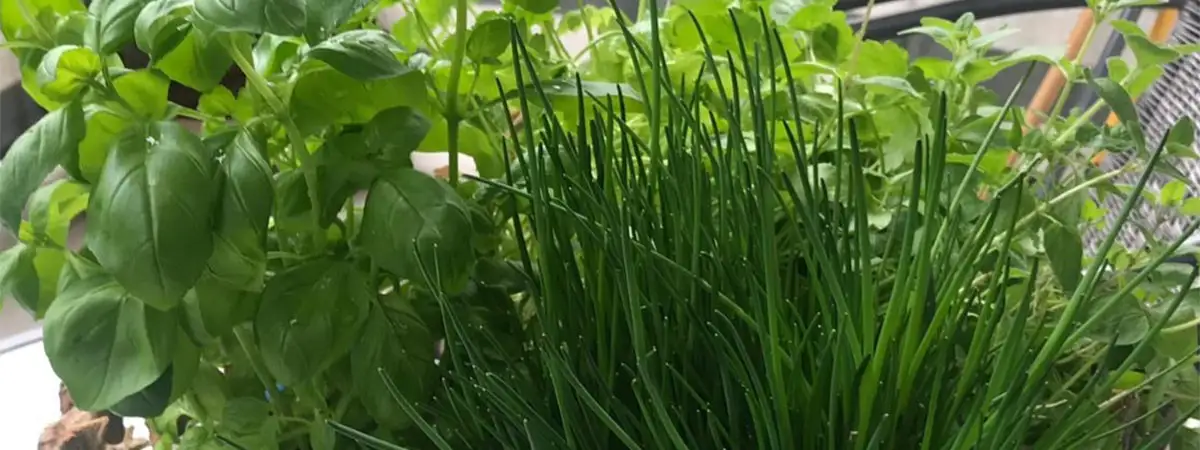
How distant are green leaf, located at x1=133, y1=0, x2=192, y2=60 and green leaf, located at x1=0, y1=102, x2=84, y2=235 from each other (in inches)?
1.1

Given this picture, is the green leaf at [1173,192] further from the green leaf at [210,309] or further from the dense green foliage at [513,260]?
the green leaf at [210,309]

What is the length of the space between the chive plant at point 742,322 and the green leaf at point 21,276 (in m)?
0.15

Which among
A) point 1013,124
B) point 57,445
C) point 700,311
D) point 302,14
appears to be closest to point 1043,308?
point 1013,124

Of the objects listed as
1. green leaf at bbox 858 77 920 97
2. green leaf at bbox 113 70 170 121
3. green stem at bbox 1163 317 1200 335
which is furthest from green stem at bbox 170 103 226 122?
green stem at bbox 1163 317 1200 335

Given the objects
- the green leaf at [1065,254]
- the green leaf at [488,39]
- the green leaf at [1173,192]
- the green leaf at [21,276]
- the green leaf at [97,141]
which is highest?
the green leaf at [488,39]

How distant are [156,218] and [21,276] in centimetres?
11

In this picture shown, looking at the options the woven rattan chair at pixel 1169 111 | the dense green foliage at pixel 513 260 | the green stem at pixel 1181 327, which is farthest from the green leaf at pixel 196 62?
the woven rattan chair at pixel 1169 111

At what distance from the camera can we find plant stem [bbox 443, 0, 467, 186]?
1.12 ft

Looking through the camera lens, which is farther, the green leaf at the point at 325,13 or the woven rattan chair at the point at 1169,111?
the woven rattan chair at the point at 1169,111

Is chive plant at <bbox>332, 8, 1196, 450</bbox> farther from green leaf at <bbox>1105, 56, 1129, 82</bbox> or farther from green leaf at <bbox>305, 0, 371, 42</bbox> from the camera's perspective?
green leaf at <bbox>1105, 56, 1129, 82</bbox>

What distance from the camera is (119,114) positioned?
32cm

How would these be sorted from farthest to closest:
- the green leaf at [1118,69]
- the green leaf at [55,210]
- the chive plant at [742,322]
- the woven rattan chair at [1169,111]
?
1. the woven rattan chair at [1169,111]
2. the green leaf at [1118,69]
3. the green leaf at [55,210]
4. the chive plant at [742,322]

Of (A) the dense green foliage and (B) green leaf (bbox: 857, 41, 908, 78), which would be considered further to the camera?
(B) green leaf (bbox: 857, 41, 908, 78)

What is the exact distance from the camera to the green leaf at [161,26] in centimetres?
31
